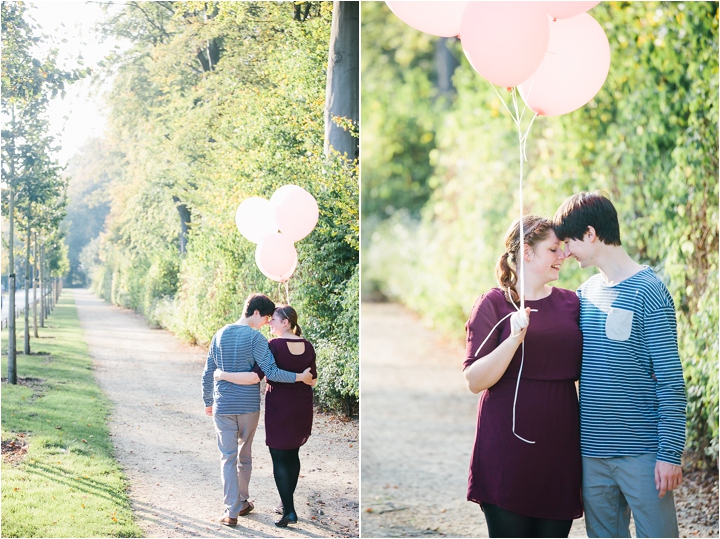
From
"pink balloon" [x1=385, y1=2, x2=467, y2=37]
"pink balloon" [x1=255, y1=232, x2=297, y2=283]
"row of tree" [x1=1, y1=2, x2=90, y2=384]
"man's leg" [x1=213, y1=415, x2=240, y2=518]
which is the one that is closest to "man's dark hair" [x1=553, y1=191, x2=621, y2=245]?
"pink balloon" [x1=385, y1=2, x2=467, y2=37]

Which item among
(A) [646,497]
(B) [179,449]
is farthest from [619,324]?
(B) [179,449]

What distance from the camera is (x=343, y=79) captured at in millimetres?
3477

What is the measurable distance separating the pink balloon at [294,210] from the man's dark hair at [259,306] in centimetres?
34

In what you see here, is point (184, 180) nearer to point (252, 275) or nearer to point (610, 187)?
point (252, 275)

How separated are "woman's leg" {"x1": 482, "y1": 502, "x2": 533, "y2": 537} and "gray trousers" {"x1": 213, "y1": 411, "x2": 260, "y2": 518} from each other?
1.30 m

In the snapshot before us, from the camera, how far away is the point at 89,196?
3.28 metres

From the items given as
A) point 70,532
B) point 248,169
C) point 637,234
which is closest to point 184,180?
point 248,169

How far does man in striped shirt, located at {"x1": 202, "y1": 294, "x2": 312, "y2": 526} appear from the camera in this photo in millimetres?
3086

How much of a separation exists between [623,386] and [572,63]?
3.78ft

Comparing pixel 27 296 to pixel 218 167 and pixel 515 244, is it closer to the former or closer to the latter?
pixel 218 167

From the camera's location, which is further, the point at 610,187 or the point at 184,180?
the point at 610,187

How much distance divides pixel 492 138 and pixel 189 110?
4118mm

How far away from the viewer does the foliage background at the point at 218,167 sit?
3350mm

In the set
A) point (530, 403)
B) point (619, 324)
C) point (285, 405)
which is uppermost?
point (619, 324)
